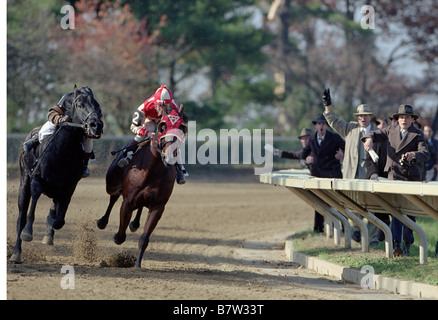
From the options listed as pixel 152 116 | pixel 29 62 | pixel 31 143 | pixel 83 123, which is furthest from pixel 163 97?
pixel 29 62

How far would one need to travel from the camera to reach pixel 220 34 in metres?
27.5

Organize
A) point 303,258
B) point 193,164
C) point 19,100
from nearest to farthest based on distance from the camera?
point 303,258 < point 19,100 < point 193,164

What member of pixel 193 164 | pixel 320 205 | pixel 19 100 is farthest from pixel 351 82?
pixel 320 205

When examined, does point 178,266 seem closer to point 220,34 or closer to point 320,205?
point 320,205

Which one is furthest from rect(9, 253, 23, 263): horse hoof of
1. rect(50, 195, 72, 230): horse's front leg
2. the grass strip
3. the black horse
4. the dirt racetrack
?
the grass strip

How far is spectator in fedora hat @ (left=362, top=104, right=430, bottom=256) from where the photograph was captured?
9.01 m

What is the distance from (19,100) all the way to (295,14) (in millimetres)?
15511

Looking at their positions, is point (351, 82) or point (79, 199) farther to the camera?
point (351, 82)

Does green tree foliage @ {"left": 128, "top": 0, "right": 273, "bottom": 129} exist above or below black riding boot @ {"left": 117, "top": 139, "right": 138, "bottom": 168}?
above

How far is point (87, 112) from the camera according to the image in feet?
27.7

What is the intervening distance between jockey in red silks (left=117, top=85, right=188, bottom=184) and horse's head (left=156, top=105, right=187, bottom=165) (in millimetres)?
312

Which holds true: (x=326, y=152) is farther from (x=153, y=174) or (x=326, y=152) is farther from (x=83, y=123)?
(x=83, y=123)

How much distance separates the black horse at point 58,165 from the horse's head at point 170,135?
731mm

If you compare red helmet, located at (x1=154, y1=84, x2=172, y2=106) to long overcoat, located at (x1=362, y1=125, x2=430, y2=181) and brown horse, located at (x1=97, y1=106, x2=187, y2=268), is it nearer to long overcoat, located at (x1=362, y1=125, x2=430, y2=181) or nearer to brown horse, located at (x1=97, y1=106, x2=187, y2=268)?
brown horse, located at (x1=97, y1=106, x2=187, y2=268)
